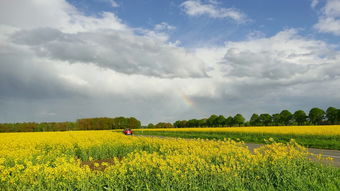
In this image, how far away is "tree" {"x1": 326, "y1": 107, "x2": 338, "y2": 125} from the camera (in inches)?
2501

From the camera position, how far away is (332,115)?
64562 mm

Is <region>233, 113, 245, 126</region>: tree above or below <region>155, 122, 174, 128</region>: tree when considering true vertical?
above

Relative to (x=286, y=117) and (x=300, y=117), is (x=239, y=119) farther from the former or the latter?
(x=300, y=117)

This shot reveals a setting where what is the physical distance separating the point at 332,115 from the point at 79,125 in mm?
82099

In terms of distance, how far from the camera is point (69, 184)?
259 inches

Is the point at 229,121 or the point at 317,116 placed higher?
the point at 317,116

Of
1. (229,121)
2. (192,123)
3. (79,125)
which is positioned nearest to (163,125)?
(192,123)

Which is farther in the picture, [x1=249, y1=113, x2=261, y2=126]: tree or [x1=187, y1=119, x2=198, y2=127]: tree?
[x1=187, y1=119, x2=198, y2=127]: tree

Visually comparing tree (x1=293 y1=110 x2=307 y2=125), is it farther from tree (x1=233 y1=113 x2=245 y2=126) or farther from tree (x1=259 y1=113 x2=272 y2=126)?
tree (x1=233 y1=113 x2=245 y2=126)

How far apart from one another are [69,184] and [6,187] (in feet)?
6.73

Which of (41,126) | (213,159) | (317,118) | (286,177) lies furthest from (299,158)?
(41,126)

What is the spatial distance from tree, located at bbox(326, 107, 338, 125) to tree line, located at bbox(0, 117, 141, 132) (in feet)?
218

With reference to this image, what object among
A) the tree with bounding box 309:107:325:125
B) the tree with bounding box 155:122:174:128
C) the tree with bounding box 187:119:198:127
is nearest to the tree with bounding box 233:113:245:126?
the tree with bounding box 187:119:198:127

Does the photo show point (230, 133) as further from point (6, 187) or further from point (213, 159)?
point (6, 187)
